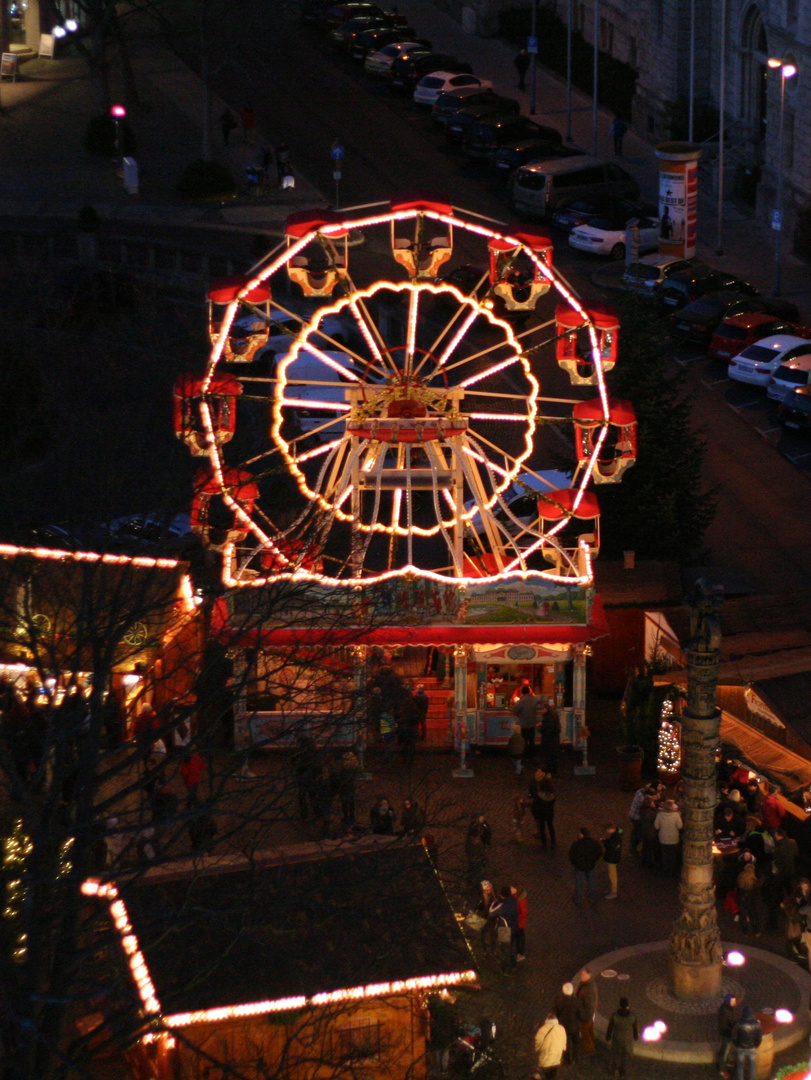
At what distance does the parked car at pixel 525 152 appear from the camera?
215 ft

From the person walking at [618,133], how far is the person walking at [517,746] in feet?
121

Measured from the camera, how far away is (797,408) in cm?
4878

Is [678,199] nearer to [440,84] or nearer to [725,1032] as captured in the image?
[440,84]

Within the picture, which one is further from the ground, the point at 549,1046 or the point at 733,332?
the point at 733,332

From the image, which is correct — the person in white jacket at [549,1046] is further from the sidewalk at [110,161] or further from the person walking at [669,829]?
the sidewalk at [110,161]

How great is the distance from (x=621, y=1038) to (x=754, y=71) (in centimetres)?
4461

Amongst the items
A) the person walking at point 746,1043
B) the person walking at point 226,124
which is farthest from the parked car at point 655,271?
the person walking at point 746,1043

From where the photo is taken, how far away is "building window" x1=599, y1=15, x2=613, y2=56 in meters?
77.9

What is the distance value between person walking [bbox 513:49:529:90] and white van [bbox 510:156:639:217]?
1208 centimetres

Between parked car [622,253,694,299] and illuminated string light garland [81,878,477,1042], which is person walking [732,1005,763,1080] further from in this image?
parked car [622,253,694,299]

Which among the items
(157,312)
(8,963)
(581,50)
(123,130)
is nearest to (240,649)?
(8,963)

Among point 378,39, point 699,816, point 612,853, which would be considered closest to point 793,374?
point 612,853

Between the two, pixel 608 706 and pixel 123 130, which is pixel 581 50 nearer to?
pixel 123 130

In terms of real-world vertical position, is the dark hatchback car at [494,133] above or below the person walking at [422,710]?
above
